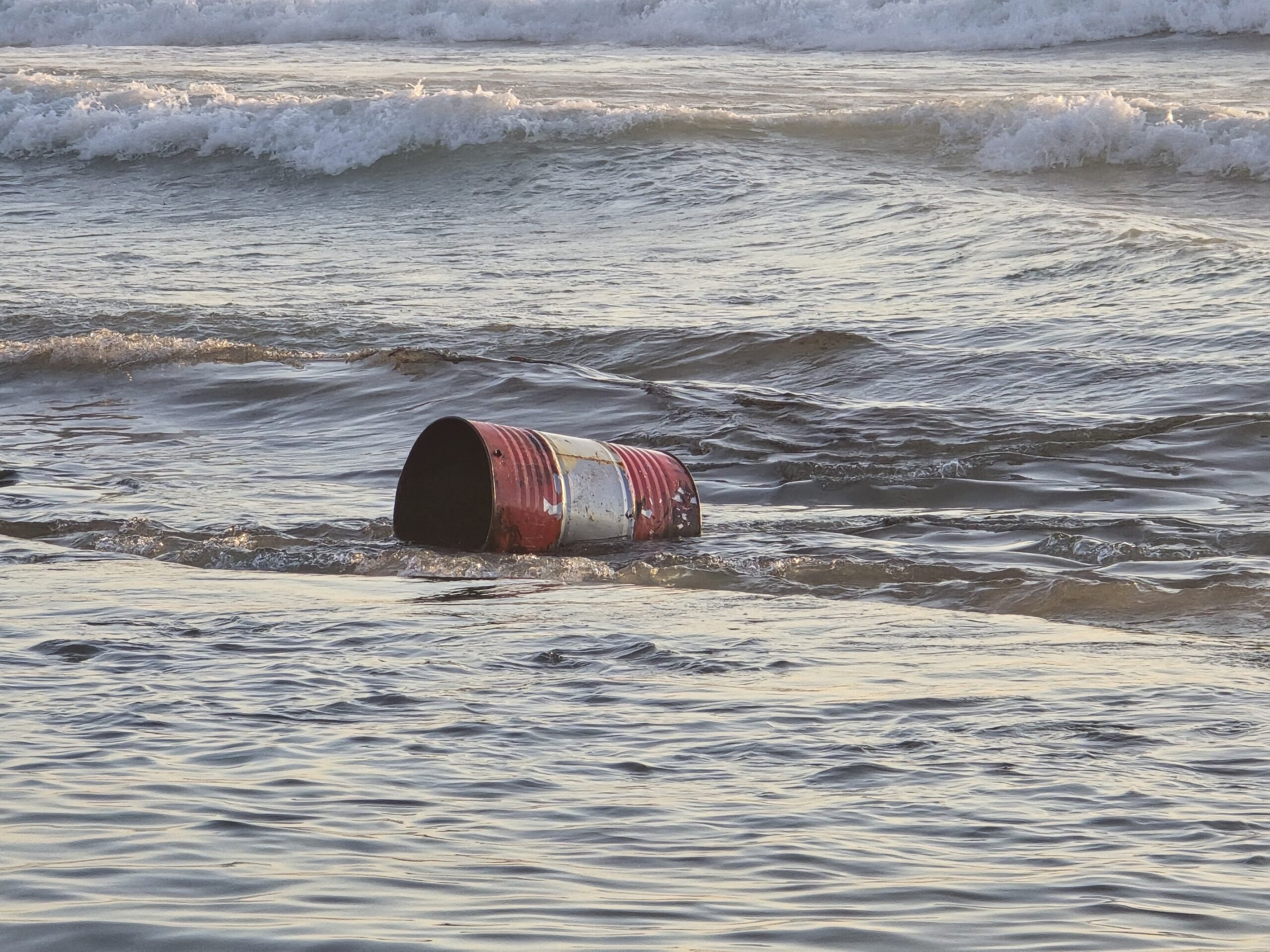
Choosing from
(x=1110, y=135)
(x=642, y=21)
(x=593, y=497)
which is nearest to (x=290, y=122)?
(x=1110, y=135)

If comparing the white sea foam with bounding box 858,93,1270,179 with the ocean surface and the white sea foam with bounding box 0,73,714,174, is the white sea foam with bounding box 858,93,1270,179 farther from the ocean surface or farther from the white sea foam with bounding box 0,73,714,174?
the white sea foam with bounding box 0,73,714,174

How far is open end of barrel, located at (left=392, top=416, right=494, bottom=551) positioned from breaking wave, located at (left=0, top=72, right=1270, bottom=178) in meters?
11.1

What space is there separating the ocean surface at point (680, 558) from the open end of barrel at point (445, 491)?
30 cm

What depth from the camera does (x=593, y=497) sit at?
6309 millimetres

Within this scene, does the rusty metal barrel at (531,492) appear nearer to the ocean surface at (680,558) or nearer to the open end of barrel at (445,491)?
the open end of barrel at (445,491)

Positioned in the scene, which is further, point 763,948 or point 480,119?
point 480,119

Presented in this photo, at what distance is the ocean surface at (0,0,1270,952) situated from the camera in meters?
2.72

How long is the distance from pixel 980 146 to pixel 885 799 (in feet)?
51.8

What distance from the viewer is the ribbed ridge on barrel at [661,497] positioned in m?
6.32

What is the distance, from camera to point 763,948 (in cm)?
237

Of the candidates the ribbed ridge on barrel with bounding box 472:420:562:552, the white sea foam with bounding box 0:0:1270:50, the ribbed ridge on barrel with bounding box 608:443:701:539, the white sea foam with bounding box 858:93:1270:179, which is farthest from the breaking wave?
the ribbed ridge on barrel with bounding box 472:420:562:552

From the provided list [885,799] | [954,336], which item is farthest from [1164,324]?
[885,799]

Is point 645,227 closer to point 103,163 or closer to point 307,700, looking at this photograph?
point 103,163

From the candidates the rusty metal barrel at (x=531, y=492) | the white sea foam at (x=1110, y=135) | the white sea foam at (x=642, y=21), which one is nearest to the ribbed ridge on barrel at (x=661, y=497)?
the rusty metal barrel at (x=531, y=492)
